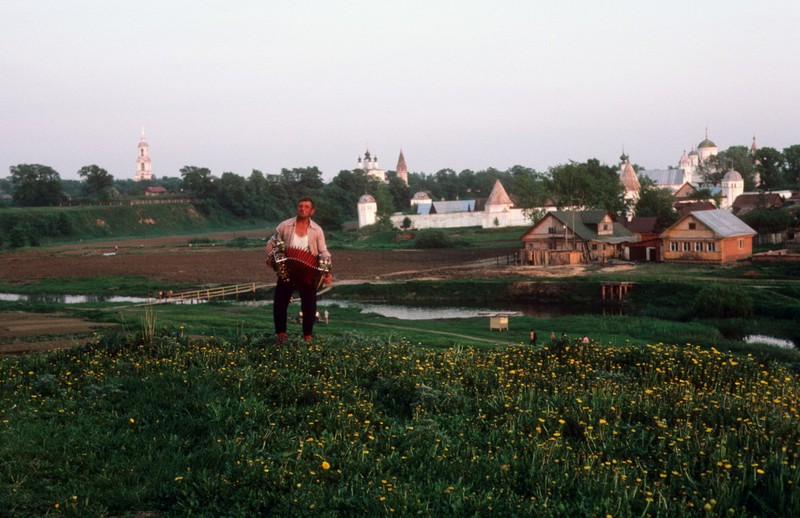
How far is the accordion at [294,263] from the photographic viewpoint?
1198 cm

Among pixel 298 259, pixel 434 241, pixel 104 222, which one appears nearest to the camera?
pixel 298 259

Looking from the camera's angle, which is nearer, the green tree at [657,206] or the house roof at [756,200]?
the green tree at [657,206]

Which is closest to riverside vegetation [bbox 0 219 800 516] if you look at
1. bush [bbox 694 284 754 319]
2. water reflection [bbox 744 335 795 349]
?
water reflection [bbox 744 335 795 349]

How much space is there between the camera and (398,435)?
25.3 feet

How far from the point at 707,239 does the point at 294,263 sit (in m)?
45.9

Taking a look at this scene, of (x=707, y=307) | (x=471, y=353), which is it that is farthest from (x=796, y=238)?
(x=471, y=353)

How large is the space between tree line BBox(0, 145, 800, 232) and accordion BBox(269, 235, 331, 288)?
2436 inches

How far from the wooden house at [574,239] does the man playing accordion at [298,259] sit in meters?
47.0

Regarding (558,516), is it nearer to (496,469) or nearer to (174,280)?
(496,469)

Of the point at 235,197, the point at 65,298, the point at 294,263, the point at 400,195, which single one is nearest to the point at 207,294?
the point at 65,298

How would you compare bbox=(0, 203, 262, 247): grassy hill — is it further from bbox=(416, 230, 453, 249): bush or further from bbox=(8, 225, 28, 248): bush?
bbox=(416, 230, 453, 249): bush

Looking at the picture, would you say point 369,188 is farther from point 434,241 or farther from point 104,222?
point 434,241

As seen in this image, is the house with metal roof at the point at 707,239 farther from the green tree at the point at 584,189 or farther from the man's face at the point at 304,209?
the man's face at the point at 304,209

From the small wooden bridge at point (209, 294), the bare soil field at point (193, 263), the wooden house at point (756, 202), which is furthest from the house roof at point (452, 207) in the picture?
the small wooden bridge at point (209, 294)
